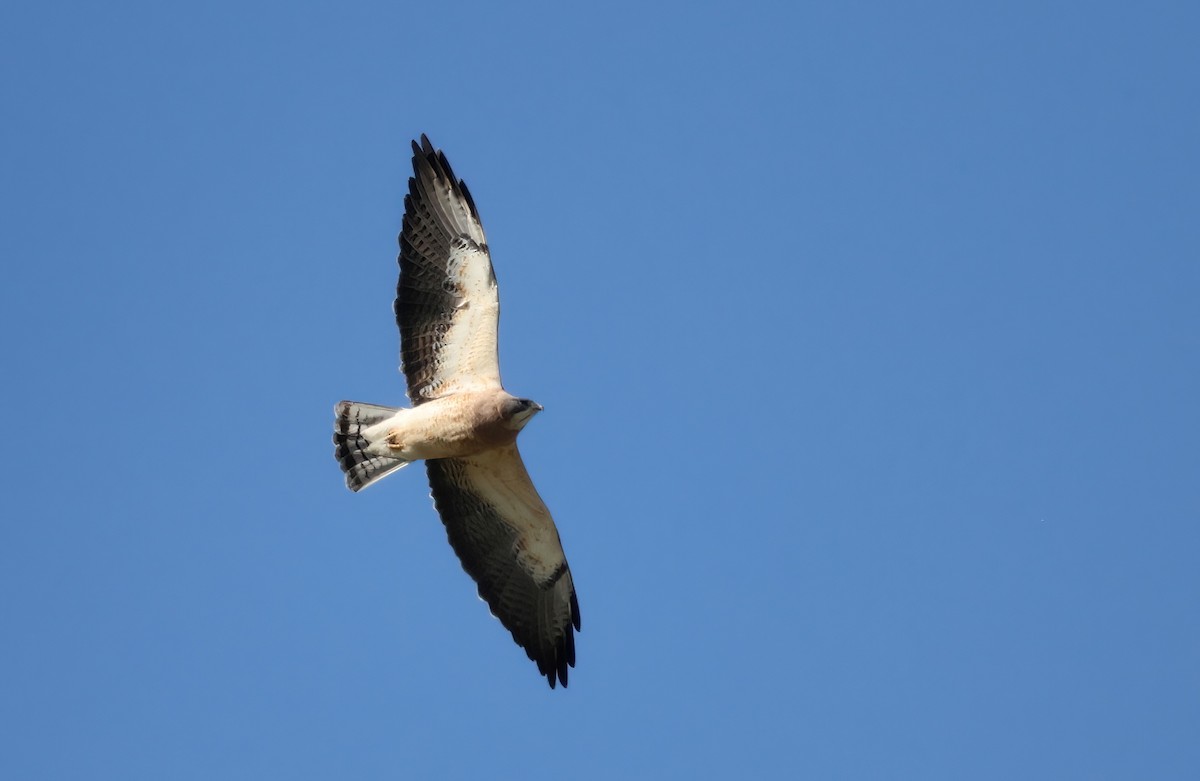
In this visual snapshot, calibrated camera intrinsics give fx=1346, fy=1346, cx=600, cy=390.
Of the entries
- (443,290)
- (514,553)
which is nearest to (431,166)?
(443,290)

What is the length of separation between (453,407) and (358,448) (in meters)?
1.09

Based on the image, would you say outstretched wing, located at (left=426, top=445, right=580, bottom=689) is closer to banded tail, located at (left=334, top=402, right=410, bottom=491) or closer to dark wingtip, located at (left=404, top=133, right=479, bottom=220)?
banded tail, located at (left=334, top=402, right=410, bottom=491)

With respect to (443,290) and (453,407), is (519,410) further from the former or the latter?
(443,290)

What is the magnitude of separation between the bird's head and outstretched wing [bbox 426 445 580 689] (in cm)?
80

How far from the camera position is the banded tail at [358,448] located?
1145 cm

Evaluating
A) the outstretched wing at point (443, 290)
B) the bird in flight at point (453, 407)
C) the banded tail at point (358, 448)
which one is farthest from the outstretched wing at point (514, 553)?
the outstretched wing at point (443, 290)

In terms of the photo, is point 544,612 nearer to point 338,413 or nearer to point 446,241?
point 338,413

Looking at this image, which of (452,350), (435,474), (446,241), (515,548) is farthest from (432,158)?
(515,548)

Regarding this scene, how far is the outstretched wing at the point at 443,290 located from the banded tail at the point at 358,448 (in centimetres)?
45

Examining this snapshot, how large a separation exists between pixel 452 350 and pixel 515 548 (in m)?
1.91

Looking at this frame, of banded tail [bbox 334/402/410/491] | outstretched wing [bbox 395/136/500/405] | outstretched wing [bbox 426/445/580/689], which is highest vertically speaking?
outstretched wing [bbox 395/136/500/405]

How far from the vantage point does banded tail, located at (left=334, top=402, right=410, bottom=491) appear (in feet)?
37.6

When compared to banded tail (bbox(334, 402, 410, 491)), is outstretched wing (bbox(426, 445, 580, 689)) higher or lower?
lower

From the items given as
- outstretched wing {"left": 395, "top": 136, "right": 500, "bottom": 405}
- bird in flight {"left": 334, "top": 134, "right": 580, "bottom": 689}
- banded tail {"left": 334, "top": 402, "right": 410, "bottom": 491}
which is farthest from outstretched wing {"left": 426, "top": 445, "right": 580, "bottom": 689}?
outstretched wing {"left": 395, "top": 136, "right": 500, "bottom": 405}
